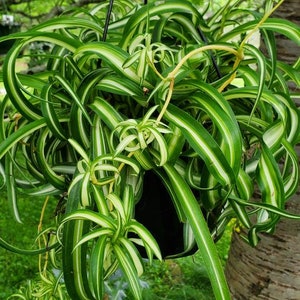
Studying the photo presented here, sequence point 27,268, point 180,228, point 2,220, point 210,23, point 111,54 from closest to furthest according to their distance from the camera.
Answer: point 111,54
point 180,228
point 210,23
point 27,268
point 2,220

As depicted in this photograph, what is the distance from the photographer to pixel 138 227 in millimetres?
533

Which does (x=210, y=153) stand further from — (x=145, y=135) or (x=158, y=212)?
(x=158, y=212)

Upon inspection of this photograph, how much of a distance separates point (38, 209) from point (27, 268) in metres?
0.65

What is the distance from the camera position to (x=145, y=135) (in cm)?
56

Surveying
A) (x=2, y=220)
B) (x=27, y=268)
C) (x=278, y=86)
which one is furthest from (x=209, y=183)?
(x=2, y=220)

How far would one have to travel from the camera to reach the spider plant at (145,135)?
0.55 m

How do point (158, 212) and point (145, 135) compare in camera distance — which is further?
point (158, 212)

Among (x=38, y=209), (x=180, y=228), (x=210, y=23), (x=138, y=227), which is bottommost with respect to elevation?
(x=38, y=209)

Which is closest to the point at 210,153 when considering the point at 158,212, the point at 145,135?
the point at 145,135

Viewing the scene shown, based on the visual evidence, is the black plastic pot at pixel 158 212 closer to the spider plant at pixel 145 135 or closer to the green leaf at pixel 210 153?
the spider plant at pixel 145 135

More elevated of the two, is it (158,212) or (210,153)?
(210,153)

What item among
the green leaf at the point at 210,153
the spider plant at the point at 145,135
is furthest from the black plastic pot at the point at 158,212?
the green leaf at the point at 210,153

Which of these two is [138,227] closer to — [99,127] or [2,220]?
[99,127]

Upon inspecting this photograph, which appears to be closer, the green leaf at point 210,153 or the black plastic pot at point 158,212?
the green leaf at point 210,153
